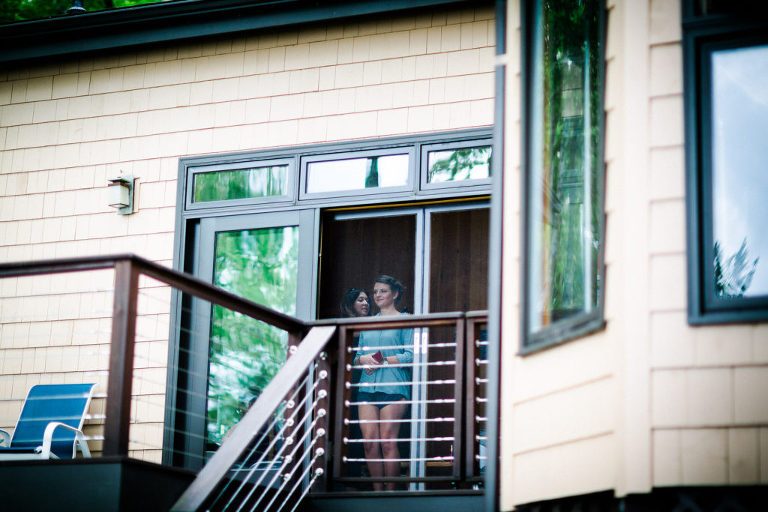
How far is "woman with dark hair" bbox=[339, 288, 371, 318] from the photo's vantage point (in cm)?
866

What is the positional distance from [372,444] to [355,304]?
1.69 metres

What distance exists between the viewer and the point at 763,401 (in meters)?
3.70

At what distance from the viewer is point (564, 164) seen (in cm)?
471

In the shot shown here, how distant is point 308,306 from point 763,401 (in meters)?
4.22

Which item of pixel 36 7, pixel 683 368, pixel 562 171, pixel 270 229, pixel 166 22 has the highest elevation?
pixel 36 7

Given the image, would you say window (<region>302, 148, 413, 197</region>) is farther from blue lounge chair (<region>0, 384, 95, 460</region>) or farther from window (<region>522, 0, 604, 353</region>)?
window (<region>522, 0, 604, 353</region>)

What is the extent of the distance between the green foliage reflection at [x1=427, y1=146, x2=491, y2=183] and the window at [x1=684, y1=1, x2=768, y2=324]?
319cm

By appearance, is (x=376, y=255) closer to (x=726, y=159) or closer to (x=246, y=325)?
(x=246, y=325)

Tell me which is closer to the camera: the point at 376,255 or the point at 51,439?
the point at 51,439

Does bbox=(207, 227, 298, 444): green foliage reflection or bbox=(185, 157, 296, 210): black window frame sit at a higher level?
bbox=(185, 157, 296, 210): black window frame

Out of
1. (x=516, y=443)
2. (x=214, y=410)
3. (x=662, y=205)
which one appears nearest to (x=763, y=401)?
(x=662, y=205)

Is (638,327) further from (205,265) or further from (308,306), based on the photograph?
(205,265)

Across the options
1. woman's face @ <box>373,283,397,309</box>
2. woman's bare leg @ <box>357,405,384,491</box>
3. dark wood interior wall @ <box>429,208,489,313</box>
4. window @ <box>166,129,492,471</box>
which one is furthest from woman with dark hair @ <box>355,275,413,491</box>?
dark wood interior wall @ <box>429,208,489,313</box>

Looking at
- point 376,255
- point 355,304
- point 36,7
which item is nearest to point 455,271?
point 376,255
